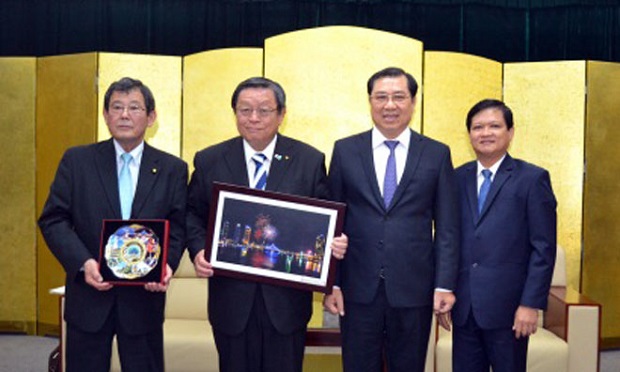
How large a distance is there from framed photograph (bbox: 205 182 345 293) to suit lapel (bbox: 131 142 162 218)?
23 centimetres

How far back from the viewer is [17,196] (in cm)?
607

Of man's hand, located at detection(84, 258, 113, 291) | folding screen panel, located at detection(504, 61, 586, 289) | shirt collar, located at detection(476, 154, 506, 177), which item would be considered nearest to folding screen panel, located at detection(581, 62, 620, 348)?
folding screen panel, located at detection(504, 61, 586, 289)

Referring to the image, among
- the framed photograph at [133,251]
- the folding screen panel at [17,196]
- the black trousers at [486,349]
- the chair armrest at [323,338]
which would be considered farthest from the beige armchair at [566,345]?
the folding screen panel at [17,196]

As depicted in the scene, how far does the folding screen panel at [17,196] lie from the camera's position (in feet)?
19.9

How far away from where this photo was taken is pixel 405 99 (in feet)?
9.53

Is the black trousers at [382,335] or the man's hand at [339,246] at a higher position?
the man's hand at [339,246]

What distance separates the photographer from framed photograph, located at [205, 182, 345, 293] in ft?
9.11

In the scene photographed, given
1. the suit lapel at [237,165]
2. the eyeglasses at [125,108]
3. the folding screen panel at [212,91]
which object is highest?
the folding screen panel at [212,91]

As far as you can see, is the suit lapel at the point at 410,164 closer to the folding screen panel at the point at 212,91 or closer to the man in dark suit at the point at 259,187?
the man in dark suit at the point at 259,187

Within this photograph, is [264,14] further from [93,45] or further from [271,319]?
[271,319]

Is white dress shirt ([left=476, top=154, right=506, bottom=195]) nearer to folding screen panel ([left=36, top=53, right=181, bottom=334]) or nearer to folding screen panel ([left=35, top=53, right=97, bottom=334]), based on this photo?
folding screen panel ([left=36, top=53, right=181, bottom=334])

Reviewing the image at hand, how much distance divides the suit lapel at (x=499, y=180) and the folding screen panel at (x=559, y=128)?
2.88m

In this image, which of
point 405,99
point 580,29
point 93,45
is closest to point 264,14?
point 93,45

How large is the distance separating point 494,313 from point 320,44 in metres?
3.06
